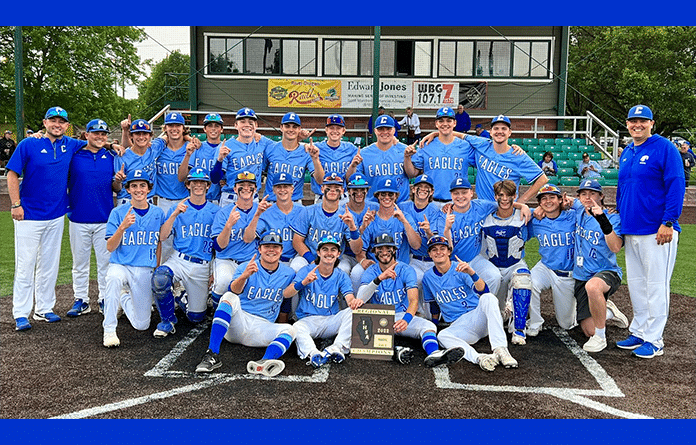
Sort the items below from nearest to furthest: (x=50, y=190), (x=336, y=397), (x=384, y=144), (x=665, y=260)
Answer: (x=336, y=397)
(x=665, y=260)
(x=50, y=190)
(x=384, y=144)

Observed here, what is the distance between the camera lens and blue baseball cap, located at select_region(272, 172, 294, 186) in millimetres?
6543

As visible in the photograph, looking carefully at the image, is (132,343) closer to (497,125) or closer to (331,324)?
(331,324)

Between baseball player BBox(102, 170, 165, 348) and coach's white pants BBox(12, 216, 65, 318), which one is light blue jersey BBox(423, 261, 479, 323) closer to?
baseball player BBox(102, 170, 165, 348)

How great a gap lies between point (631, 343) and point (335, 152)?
3.99 meters

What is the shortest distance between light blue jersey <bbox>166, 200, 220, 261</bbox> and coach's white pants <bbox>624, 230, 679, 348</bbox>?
4.51 metres

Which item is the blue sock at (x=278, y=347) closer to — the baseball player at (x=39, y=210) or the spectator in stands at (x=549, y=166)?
the baseball player at (x=39, y=210)

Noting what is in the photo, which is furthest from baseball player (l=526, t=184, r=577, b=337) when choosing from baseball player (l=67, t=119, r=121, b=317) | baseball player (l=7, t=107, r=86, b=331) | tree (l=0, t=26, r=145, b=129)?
tree (l=0, t=26, r=145, b=129)

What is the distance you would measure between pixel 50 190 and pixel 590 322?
6.21 m

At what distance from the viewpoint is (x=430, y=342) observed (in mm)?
5559

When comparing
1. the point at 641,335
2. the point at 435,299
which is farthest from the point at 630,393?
the point at 435,299

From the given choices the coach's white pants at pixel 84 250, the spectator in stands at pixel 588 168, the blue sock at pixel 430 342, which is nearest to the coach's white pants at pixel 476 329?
the blue sock at pixel 430 342

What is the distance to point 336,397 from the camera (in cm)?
455

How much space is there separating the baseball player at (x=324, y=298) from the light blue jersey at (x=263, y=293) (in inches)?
7.4

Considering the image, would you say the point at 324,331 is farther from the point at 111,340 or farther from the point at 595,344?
the point at 595,344
